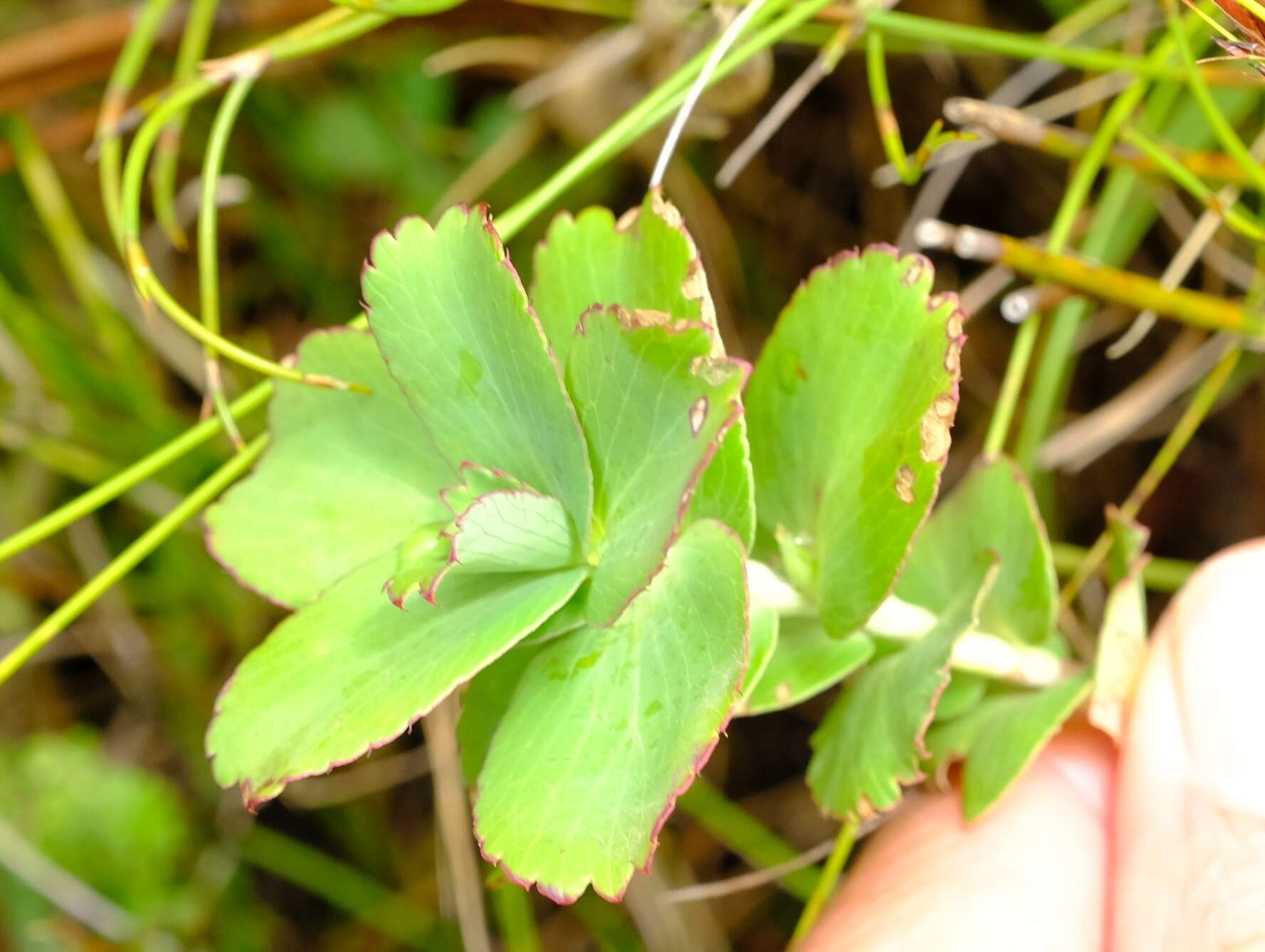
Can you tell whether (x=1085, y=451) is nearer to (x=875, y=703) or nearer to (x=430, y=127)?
(x=875, y=703)

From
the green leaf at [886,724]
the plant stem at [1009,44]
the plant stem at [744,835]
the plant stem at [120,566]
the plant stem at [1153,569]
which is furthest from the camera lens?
the plant stem at [744,835]

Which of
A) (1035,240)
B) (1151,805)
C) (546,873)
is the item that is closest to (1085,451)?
(1035,240)

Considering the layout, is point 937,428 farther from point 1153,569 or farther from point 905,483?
point 1153,569

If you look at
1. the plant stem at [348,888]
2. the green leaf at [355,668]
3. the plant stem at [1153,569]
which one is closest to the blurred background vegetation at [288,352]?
the plant stem at [348,888]

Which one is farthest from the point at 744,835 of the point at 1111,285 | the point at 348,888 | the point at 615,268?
the point at 615,268

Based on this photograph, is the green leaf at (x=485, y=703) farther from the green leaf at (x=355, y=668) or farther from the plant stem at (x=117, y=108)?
the plant stem at (x=117, y=108)

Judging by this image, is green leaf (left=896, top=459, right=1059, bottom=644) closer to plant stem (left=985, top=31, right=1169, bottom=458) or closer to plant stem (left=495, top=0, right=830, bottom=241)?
plant stem (left=985, top=31, right=1169, bottom=458)

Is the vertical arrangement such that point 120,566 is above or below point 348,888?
above
